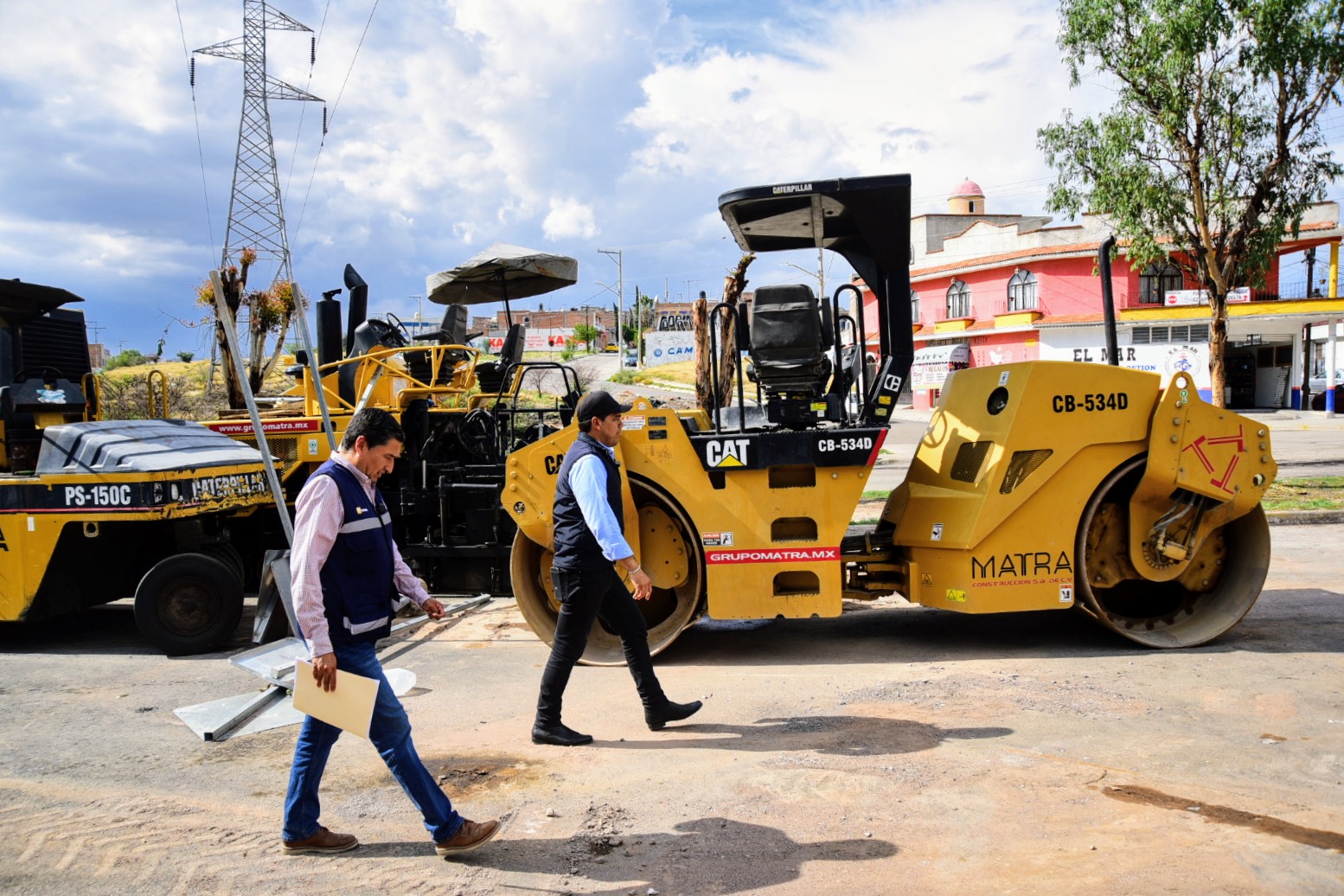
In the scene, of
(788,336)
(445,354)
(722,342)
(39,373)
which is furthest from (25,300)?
(722,342)

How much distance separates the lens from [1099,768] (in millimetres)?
4305

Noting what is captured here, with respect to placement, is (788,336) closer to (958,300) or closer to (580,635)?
(580,635)

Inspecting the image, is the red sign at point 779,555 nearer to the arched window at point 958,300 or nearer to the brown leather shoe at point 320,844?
the brown leather shoe at point 320,844

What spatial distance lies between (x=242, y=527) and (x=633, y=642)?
4.82 m

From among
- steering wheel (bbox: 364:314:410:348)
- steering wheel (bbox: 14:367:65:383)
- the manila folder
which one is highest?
steering wheel (bbox: 364:314:410:348)

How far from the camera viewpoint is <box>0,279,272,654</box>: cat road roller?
7039mm

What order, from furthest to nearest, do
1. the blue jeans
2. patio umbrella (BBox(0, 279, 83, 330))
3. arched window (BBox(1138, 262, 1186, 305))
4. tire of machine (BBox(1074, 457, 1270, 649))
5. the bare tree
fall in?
arched window (BBox(1138, 262, 1186, 305)) < the bare tree < patio umbrella (BBox(0, 279, 83, 330)) < tire of machine (BBox(1074, 457, 1270, 649)) < the blue jeans

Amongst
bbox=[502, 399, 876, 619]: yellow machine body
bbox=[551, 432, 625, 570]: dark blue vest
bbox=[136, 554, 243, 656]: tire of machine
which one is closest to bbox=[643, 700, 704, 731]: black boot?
bbox=[551, 432, 625, 570]: dark blue vest

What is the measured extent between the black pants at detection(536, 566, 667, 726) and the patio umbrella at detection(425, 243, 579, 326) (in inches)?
194

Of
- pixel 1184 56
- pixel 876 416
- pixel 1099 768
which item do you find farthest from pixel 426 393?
pixel 1184 56

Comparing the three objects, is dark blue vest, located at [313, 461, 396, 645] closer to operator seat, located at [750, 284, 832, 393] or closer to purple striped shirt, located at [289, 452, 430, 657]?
purple striped shirt, located at [289, 452, 430, 657]

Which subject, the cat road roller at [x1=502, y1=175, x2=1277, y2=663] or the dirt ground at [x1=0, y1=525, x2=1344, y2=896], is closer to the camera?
the dirt ground at [x1=0, y1=525, x2=1344, y2=896]

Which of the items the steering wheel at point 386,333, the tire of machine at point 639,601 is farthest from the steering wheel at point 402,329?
the tire of machine at point 639,601

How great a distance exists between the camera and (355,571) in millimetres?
3736
